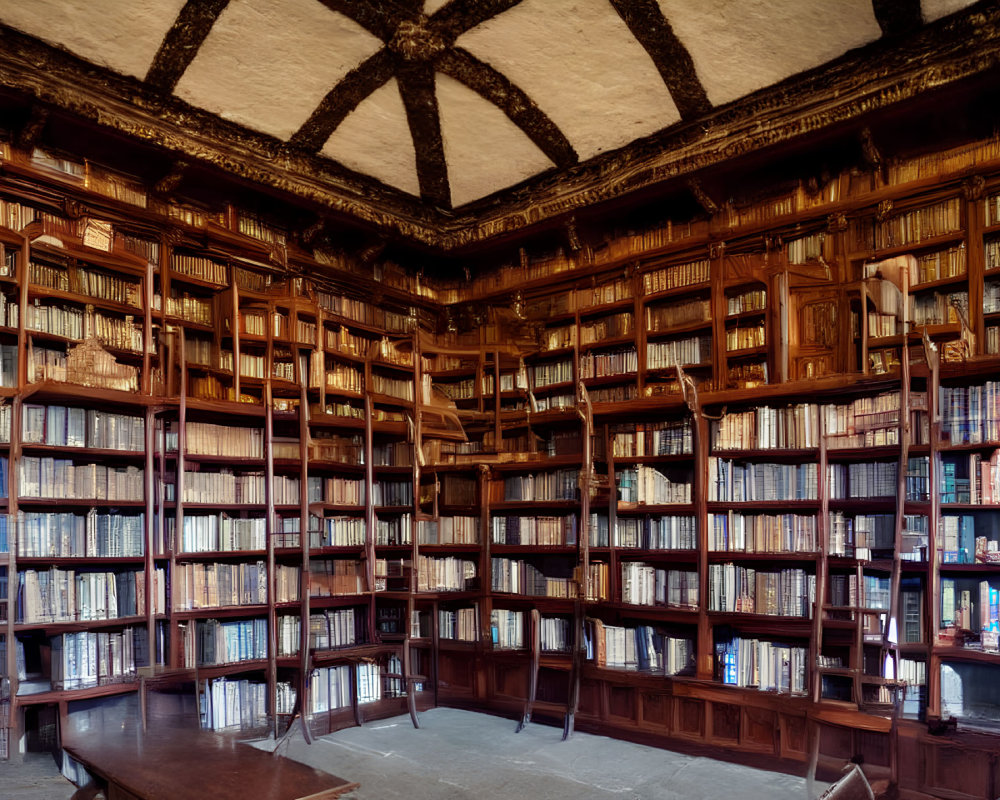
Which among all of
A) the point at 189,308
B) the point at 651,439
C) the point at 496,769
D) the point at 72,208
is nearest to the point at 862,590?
the point at 651,439

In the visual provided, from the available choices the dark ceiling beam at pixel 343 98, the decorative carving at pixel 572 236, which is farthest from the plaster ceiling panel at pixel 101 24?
the decorative carving at pixel 572 236

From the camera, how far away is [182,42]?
4.59 metres

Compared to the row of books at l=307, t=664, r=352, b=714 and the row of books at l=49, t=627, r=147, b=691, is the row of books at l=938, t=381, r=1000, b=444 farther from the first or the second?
the row of books at l=49, t=627, r=147, b=691

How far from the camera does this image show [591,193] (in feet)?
19.0

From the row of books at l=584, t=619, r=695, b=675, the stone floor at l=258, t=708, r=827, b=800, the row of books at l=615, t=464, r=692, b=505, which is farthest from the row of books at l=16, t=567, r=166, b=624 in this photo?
the row of books at l=615, t=464, r=692, b=505

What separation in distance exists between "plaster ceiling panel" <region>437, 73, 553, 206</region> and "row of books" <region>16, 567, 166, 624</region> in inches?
139

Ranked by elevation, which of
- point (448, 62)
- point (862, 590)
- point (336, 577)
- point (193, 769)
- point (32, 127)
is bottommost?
point (193, 769)

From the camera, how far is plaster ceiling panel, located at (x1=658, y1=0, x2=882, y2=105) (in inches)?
170

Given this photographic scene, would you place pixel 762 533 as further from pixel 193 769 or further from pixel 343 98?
pixel 343 98

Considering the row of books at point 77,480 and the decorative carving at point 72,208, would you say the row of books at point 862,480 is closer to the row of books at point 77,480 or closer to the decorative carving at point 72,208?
the row of books at point 77,480

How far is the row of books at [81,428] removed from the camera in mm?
4270

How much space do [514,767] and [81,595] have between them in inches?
97.1

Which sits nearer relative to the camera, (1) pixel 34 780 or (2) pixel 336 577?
(1) pixel 34 780

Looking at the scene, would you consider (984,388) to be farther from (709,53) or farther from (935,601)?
(709,53)
